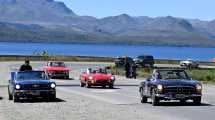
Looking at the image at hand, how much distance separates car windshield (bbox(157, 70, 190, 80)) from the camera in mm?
27906

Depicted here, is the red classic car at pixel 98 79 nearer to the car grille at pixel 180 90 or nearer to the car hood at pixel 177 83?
the car hood at pixel 177 83

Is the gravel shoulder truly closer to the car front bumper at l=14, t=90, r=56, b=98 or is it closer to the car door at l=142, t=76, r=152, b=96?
the car front bumper at l=14, t=90, r=56, b=98

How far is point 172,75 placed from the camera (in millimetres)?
28359

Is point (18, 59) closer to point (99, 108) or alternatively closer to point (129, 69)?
point (129, 69)

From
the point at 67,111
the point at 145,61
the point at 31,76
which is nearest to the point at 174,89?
the point at 67,111

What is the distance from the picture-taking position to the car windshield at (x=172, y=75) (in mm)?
27906

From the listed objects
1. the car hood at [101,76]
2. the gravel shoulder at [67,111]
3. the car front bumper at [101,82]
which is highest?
the car hood at [101,76]

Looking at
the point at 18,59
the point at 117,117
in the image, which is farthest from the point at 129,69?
the point at 18,59

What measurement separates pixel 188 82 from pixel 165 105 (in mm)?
1244

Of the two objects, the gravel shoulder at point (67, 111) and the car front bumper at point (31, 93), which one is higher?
the car front bumper at point (31, 93)

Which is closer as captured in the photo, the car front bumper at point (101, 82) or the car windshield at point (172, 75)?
the car windshield at point (172, 75)

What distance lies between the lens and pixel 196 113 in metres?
23.3

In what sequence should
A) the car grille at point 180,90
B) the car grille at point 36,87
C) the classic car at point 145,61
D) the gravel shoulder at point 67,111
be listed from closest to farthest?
the gravel shoulder at point 67,111 < the car grille at point 180,90 < the car grille at point 36,87 < the classic car at point 145,61

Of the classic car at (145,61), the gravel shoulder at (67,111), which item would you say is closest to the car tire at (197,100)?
the gravel shoulder at (67,111)
